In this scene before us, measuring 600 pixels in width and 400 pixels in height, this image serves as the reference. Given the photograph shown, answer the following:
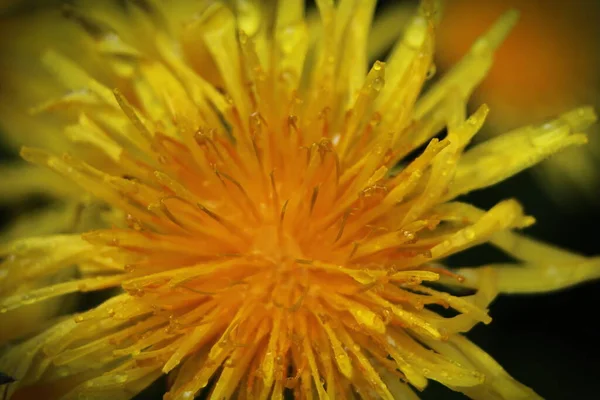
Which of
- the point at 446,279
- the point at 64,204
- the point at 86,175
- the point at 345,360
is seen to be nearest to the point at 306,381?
the point at 345,360

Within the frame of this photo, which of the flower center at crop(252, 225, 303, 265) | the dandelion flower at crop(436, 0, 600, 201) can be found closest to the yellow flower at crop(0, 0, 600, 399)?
the flower center at crop(252, 225, 303, 265)

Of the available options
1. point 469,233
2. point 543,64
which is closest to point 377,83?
point 469,233

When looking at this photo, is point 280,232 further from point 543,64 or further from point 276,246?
point 543,64

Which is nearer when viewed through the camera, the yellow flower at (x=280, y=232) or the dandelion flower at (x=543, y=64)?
the yellow flower at (x=280, y=232)

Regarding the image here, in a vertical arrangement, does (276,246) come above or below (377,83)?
below

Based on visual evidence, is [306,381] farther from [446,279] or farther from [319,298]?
[446,279]

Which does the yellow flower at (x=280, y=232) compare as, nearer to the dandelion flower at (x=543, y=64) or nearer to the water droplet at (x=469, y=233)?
the water droplet at (x=469, y=233)

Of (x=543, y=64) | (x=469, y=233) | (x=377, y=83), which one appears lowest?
(x=469, y=233)

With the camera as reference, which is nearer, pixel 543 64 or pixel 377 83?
pixel 377 83

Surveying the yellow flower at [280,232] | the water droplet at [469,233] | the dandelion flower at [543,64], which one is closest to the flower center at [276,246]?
the yellow flower at [280,232]

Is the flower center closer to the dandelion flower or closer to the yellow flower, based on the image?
the yellow flower
